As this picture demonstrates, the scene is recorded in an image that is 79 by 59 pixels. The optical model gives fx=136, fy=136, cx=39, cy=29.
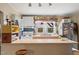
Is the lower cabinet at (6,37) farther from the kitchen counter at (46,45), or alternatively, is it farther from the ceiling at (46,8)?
the ceiling at (46,8)

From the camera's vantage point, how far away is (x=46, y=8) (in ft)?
5.80

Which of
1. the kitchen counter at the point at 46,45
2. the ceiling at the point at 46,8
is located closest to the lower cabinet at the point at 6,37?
the kitchen counter at the point at 46,45

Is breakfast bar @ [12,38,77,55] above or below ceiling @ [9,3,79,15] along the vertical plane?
below

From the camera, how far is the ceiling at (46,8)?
1721mm

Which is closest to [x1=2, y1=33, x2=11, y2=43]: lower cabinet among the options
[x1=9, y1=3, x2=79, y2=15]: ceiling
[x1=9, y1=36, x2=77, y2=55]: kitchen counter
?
[x1=9, y1=36, x2=77, y2=55]: kitchen counter

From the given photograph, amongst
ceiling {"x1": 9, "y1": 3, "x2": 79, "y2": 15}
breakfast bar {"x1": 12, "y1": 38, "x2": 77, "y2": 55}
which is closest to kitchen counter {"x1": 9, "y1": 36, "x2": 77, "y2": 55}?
breakfast bar {"x1": 12, "y1": 38, "x2": 77, "y2": 55}

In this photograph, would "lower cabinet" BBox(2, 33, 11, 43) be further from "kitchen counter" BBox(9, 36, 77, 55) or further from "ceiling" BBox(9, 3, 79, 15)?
"ceiling" BBox(9, 3, 79, 15)

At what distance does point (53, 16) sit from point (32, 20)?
0.94 ft

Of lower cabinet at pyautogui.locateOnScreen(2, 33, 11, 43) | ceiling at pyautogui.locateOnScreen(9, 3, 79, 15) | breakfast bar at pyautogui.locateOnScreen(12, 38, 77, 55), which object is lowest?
breakfast bar at pyautogui.locateOnScreen(12, 38, 77, 55)

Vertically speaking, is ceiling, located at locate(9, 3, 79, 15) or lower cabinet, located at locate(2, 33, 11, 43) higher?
ceiling, located at locate(9, 3, 79, 15)

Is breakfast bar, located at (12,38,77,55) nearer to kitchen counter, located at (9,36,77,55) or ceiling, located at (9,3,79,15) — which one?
kitchen counter, located at (9,36,77,55)

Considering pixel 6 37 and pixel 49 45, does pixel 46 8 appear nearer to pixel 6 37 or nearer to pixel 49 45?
pixel 49 45

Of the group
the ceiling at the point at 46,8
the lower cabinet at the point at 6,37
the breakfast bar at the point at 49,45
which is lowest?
the breakfast bar at the point at 49,45

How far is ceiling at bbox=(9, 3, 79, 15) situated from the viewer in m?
1.72
